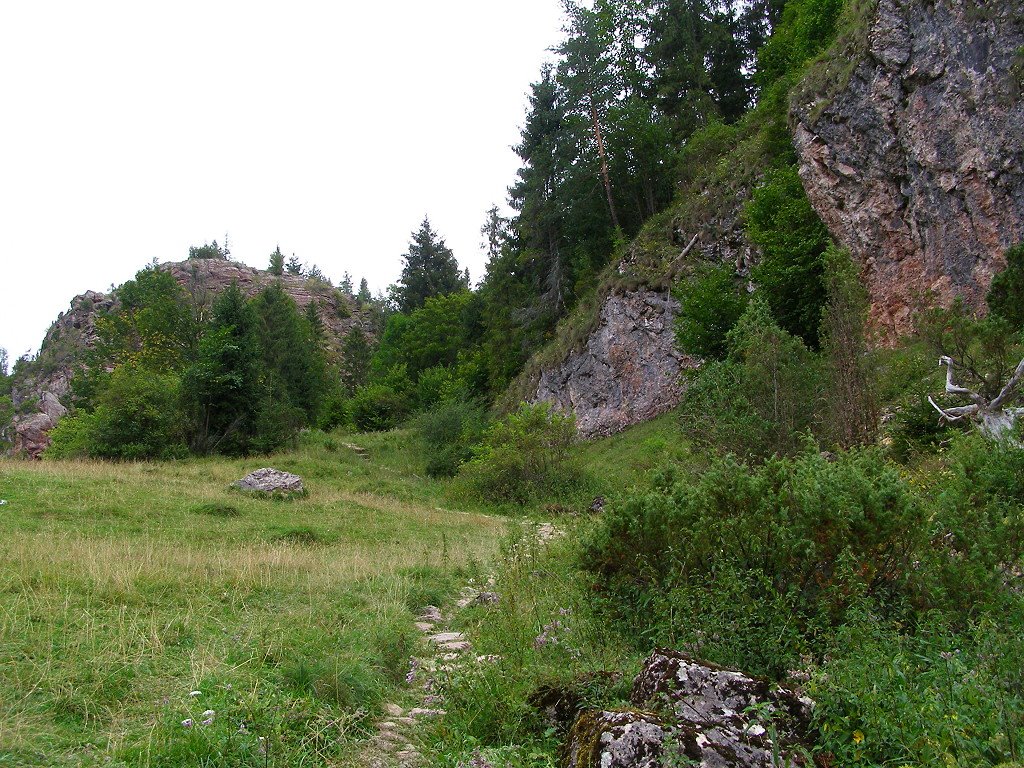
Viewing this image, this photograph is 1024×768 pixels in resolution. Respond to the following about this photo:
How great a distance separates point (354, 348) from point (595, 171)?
37.8 meters

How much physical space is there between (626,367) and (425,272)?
36.2m

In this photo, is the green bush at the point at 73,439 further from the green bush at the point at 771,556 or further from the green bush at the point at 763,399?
the green bush at the point at 771,556

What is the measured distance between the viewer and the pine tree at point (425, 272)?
5916cm

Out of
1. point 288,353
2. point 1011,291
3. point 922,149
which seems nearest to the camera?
point 1011,291

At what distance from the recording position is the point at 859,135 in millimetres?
18188

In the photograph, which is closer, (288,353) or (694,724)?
(694,724)

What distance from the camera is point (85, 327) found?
65938 mm

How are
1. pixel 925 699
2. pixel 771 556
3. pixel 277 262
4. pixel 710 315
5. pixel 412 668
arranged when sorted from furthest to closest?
pixel 277 262, pixel 710 315, pixel 412 668, pixel 771 556, pixel 925 699

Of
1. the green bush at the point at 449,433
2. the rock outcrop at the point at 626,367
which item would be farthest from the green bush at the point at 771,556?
the green bush at the point at 449,433

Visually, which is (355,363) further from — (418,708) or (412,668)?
(418,708)

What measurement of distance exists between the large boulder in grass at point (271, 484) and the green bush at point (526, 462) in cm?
621

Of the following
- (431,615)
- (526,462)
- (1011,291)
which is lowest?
(431,615)

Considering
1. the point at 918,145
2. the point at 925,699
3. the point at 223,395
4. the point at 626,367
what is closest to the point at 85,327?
the point at 223,395

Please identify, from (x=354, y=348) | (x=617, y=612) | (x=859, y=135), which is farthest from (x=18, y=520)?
(x=354, y=348)
